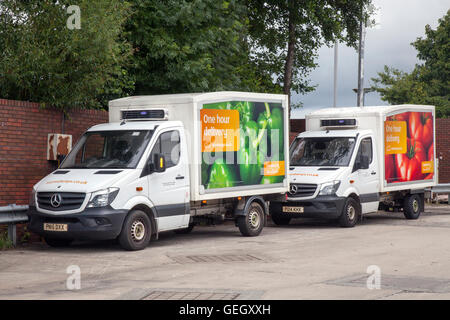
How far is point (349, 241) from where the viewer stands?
610 inches

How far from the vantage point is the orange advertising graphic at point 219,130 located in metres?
15.2

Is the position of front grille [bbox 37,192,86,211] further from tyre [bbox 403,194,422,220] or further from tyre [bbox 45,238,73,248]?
tyre [bbox 403,194,422,220]

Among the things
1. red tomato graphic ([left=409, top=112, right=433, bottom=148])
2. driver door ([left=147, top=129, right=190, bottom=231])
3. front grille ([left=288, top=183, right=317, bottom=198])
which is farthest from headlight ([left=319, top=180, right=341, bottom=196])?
driver door ([left=147, top=129, right=190, bottom=231])

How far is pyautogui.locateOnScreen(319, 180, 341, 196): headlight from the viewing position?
18141 mm

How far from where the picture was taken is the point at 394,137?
67.0 ft

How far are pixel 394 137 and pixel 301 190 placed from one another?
3583mm

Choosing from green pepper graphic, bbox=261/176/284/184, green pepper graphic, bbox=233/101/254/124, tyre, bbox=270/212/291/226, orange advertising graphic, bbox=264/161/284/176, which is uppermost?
green pepper graphic, bbox=233/101/254/124

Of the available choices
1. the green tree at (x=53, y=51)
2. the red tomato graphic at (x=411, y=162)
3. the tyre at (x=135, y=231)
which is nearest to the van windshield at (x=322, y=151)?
the red tomato graphic at (x=411, y=162)

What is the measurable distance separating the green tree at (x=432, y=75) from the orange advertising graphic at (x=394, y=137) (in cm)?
3138

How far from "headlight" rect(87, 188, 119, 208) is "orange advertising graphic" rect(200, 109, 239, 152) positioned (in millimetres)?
2428

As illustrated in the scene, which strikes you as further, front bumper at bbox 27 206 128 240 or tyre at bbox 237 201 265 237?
tyre at bbox 237 201 265 237

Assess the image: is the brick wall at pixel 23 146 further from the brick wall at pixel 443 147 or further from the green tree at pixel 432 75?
the green tree at pixel 432 75
